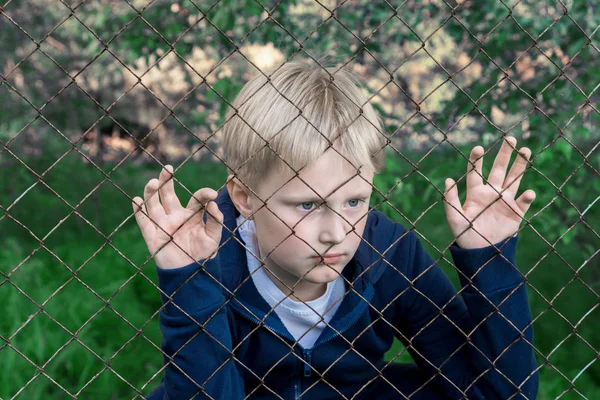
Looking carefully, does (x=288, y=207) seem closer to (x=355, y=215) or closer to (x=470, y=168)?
(x=355, y=215)

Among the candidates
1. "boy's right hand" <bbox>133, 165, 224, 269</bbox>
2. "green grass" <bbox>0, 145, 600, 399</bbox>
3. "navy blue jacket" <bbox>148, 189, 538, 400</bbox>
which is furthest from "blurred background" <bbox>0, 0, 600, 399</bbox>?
"boy's right hand" <bbox>133, 165, 224, 269</bbox>

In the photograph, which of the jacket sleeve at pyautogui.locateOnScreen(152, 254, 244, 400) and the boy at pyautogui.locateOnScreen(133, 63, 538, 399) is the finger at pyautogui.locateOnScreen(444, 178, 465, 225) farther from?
the jacket sleeve at pyautogui.locateOnScreen(152, 254, 244, 400)

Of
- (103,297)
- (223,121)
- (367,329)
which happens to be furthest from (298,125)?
(103,297)

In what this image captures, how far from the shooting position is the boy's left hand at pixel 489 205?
160 cm

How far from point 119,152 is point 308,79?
456cm

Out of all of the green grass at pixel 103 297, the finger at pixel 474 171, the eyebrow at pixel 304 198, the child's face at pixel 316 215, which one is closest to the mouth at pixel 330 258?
the child's face at pixel 316 215

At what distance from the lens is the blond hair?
1.56 metres

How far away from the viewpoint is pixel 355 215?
164 cm

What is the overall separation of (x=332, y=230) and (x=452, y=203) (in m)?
0.29

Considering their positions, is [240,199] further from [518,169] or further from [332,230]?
[518,169]

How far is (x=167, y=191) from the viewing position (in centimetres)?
140

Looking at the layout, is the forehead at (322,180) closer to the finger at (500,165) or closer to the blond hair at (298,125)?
the blond hair at (298,125)

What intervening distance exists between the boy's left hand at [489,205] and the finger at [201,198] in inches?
22.0

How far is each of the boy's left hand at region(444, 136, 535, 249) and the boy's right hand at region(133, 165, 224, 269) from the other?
55 cm
